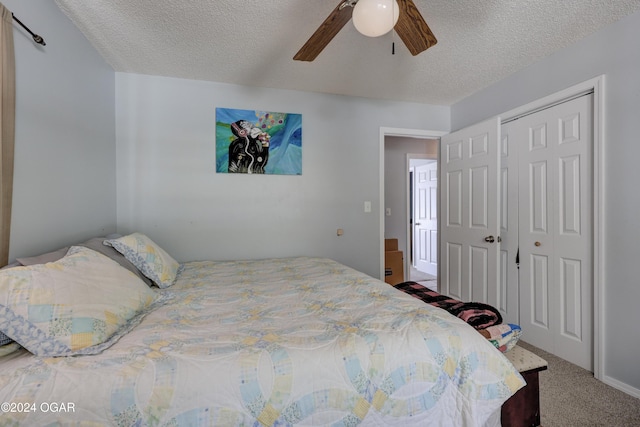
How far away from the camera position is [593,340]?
1.93 meters

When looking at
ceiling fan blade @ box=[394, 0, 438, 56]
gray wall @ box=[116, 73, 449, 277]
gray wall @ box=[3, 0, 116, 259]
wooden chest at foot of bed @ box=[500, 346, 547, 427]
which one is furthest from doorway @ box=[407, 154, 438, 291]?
gray wall @ box=[3, 0, 116, 259]

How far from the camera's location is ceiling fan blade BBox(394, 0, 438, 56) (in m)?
1.18

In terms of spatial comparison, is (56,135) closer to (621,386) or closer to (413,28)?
(413,28)

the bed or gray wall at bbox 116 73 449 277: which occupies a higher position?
Result: gray wall at bbox 116 73 449 277

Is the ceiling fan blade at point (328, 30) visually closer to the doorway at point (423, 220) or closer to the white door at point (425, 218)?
the doorway at point (423, 220)

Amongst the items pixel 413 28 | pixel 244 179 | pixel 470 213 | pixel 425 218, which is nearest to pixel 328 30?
pixel 413 28

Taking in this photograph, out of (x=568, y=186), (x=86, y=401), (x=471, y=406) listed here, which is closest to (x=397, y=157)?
(x=568, y=186)

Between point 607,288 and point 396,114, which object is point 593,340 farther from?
point 396,114

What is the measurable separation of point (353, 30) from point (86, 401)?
7.21 ft

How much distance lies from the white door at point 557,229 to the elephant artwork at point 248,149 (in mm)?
2282

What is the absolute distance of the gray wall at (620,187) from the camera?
1.71 meters

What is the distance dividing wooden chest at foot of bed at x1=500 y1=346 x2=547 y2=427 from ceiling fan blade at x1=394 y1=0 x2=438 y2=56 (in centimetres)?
158

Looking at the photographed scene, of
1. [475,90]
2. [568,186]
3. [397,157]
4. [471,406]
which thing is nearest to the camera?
[471,406]

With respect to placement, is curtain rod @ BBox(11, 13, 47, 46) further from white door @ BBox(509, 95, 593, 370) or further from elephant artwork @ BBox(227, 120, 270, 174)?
white door @ BBox(509, 95, 593, 370)
